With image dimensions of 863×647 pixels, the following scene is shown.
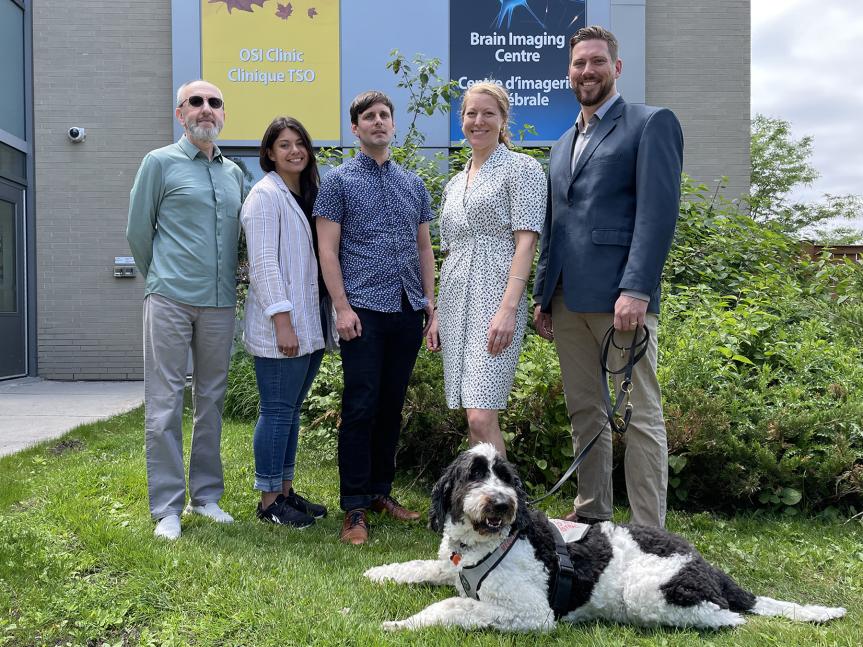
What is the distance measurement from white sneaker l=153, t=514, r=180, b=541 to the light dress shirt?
96 cm

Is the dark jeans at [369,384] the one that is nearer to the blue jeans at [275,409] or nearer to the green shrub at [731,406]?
the blue jeans at [275,409]

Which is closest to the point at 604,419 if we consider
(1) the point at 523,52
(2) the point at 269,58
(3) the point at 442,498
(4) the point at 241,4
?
(3) the point at 442,498

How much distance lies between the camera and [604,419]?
3.48 meters

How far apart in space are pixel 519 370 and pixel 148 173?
8.71 ft

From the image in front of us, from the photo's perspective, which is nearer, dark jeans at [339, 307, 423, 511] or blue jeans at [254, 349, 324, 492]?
dark jeans at [339, 307, 423, 511]

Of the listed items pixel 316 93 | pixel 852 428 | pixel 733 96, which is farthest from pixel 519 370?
pixel 733 96

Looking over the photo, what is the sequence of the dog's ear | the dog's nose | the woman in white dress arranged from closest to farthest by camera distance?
the dog's nose, the dog's ear, the woman in white dress

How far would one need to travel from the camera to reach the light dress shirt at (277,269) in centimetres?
362

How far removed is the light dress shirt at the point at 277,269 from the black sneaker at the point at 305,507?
0.98 meters

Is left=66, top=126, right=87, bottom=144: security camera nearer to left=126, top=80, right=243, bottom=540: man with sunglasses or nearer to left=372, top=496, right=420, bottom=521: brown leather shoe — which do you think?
left=126, top=80, right=243, bottom=540: man with sunglasses

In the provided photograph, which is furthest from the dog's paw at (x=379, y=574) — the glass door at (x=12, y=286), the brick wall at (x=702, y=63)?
the brick wall at (x=702, y=63)

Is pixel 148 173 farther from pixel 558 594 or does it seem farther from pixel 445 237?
pixel 558 594

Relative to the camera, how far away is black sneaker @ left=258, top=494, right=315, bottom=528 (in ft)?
12.6

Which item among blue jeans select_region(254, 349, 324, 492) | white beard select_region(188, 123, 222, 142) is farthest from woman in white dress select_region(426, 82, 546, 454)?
white beard select_region(188, 123, 222, 142)
